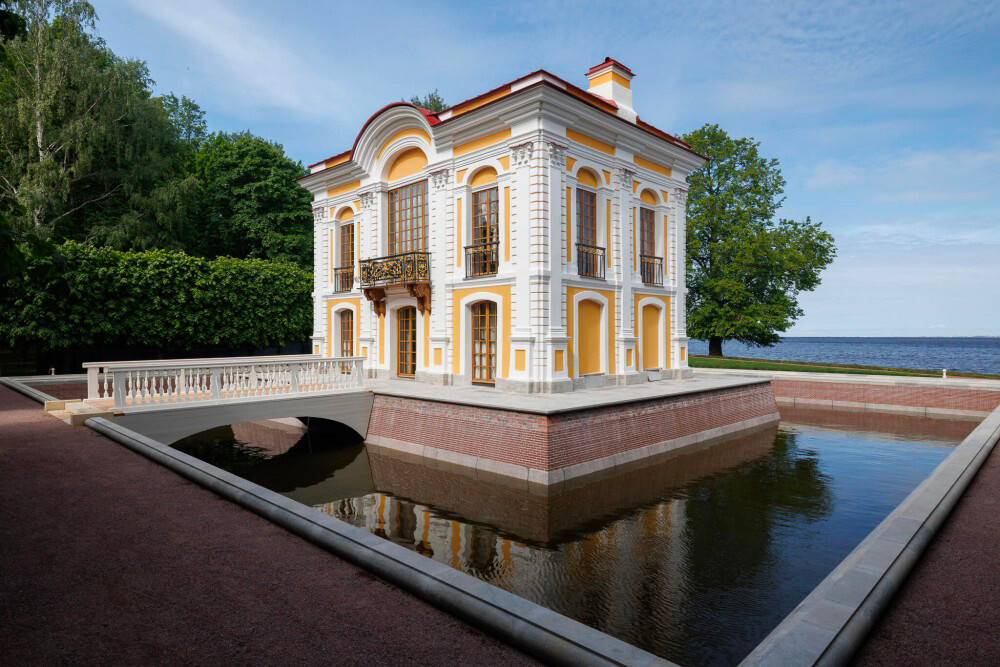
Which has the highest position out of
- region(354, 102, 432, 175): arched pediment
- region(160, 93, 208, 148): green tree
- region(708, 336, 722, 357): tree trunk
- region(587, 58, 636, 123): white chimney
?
region(160, 93, 208, 148): green tree

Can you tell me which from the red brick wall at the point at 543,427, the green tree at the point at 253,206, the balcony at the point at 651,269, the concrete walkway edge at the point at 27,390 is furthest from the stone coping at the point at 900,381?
the green tree at the point at 253,206

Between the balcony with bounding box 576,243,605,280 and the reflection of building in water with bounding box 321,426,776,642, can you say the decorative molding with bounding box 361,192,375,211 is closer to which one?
the balcony with bounding box 576,243,605,280

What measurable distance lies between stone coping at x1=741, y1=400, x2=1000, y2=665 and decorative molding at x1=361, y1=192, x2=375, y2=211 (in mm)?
18320

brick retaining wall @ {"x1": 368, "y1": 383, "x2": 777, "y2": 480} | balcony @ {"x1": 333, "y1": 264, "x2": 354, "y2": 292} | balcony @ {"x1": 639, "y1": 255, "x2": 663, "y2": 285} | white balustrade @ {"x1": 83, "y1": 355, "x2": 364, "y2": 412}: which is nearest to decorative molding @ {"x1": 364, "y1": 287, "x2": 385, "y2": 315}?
balcony @ {"x1": 333, "y1": 264, "x2": 354, "y2": 292}

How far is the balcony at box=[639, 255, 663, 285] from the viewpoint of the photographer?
20.3 meters

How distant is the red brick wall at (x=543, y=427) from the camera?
11852 millimetres

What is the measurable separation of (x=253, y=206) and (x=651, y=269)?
78.5 feet

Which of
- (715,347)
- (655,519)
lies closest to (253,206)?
(715,347)

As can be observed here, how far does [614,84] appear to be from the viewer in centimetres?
1956

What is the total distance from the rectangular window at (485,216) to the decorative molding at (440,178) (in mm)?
1142

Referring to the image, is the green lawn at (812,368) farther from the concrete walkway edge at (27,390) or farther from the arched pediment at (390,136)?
the concrete walkway edge at (27,390)

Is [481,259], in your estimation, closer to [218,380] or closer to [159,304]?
[218,380]

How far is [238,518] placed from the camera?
20.9ft

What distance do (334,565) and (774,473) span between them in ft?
36.5
